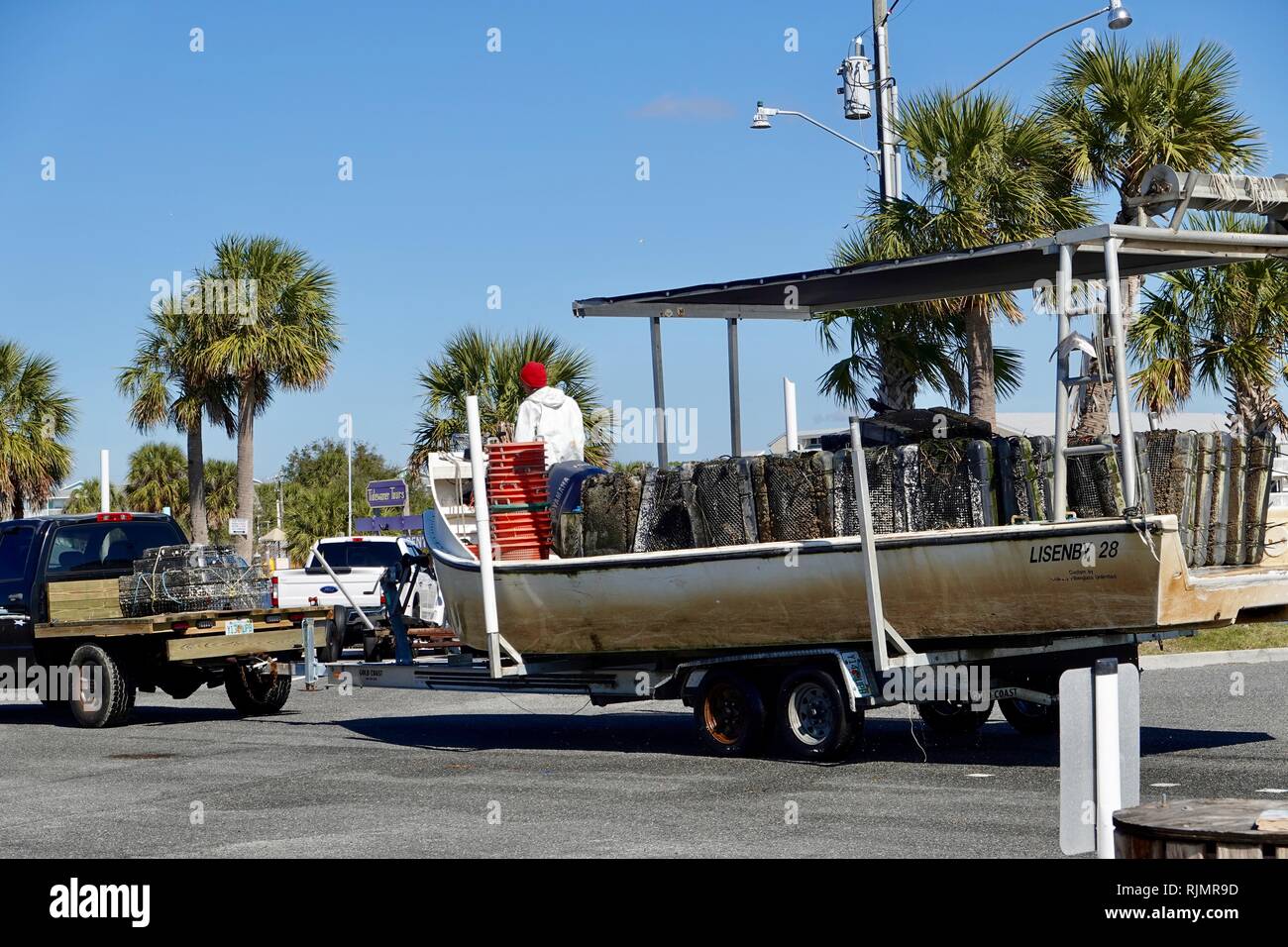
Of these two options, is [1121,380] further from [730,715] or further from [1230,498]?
[730,715]

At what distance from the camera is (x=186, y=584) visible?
15234 millimetres

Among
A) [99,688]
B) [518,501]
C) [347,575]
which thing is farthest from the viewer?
[347,575]

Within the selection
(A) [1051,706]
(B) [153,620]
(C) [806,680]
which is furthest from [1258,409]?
(B) [153,620]

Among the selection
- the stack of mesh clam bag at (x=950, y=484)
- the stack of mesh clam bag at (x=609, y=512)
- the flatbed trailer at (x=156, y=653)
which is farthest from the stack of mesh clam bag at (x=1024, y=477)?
the flatbed trailer at (x=156, y=653)

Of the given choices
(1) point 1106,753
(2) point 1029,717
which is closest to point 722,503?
(2) point 1029,717

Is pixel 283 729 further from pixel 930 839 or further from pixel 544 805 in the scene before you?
pixel 930 839

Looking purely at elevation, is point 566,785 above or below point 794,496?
below

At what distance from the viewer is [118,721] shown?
604 inches

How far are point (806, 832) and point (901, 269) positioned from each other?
4.60 meters

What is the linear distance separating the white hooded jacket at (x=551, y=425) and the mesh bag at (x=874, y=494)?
9.60 ft

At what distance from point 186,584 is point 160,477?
134 feet

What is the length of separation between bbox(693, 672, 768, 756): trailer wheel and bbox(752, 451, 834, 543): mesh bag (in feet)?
3.66

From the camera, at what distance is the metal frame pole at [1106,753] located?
394 cm
